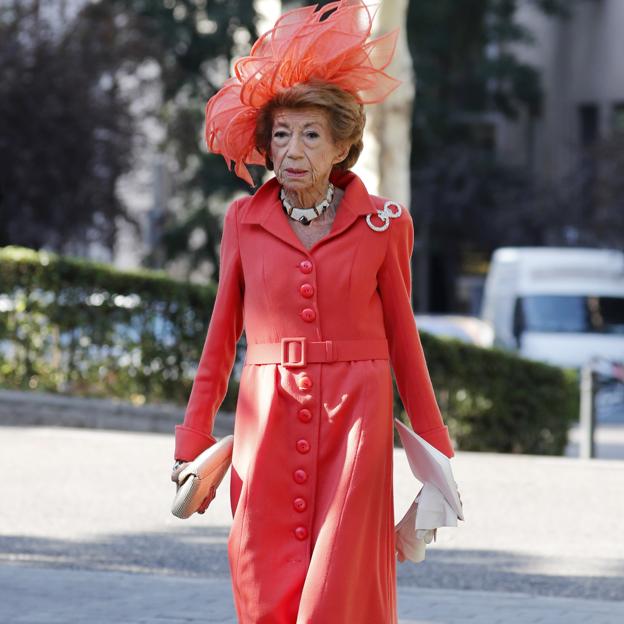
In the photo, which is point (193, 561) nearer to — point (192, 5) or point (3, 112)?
point (3, 112)

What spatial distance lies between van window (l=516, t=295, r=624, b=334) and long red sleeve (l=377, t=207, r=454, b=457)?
19.6m

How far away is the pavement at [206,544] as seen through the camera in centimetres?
683

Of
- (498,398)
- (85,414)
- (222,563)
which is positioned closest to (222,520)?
(222,563)

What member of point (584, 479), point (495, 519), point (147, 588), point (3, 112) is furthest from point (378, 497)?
point (3, 112)

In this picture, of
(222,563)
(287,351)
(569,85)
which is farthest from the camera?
(569,85)

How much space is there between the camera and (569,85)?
43438 mm

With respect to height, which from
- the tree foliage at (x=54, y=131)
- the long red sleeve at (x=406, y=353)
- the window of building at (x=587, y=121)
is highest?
the window of building at (x=587, y=121)


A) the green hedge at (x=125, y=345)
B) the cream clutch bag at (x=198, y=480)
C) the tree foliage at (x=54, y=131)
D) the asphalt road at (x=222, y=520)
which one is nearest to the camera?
the cream clutch bag at (x=198, y=480)

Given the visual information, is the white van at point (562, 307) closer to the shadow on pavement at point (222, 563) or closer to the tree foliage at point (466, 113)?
the tree foliage at point (466, 113)

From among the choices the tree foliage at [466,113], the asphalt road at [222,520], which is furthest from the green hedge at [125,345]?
the tree foliage at [466,113]

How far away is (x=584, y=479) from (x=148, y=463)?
2.77 meters

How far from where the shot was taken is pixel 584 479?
10781 mm

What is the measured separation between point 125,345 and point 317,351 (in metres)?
9.55

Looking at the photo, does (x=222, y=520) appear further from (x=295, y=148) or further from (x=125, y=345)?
(x=125, y=345)
